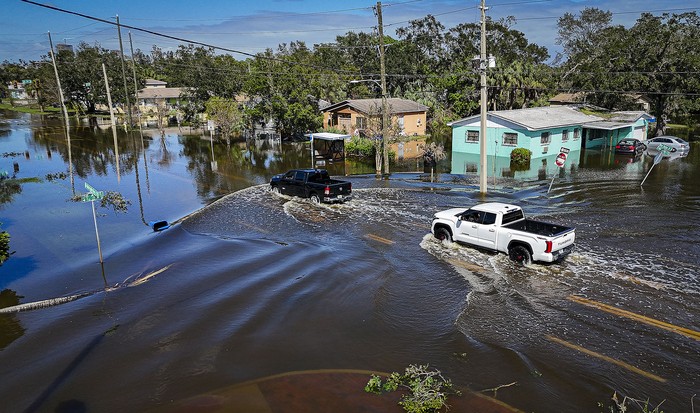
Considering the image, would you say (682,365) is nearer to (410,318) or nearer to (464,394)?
(464,394)

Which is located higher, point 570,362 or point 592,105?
point 592,105

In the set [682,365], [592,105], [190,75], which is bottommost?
[682,365]

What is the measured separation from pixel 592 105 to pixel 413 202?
39933 mm

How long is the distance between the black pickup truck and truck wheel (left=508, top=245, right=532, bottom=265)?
10628 mm

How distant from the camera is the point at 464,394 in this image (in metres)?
8.98

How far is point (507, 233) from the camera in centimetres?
1588

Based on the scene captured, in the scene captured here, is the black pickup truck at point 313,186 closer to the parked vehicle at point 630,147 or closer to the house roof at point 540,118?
the house roof at point 540,118

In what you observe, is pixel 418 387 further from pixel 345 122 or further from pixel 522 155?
pixel 345 122

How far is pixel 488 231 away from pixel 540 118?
2834cm

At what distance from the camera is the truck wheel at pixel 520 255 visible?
1541 cm

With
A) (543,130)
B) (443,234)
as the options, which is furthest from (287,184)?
(543,130)

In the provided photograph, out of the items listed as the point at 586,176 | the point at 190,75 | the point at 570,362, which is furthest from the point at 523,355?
the point at 190,75

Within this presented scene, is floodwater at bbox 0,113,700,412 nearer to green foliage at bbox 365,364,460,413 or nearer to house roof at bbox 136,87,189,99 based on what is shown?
green foliage at bbox 365,364,460,413

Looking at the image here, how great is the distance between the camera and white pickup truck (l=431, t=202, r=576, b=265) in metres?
14.8
